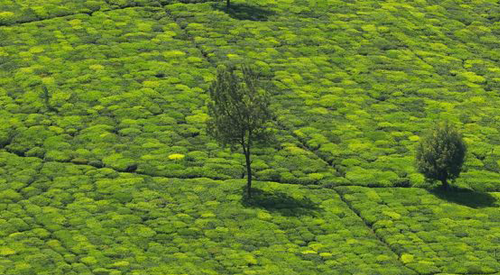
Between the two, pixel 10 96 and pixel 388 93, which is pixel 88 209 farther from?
pixel 388 93

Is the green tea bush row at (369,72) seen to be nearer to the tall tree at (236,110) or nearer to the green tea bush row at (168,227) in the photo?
the green tea bush row at (168,227)

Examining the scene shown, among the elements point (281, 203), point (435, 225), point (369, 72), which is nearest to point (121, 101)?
point (281, 203)

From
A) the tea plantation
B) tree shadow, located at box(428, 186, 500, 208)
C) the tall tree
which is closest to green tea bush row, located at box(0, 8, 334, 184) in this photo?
the tea plantation

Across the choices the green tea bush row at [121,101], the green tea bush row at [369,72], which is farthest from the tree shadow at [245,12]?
the green tea bush row at [121,101]

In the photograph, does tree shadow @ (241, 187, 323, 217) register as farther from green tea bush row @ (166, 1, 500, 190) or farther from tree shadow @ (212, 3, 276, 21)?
tree shadow @ (212, 3, 276, 21)

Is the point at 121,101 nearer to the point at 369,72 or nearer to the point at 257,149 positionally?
the point at 257,149

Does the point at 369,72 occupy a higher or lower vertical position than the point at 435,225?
higher

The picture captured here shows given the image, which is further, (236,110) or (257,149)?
(257,149)

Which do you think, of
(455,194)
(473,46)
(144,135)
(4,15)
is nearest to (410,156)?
(455,194)
